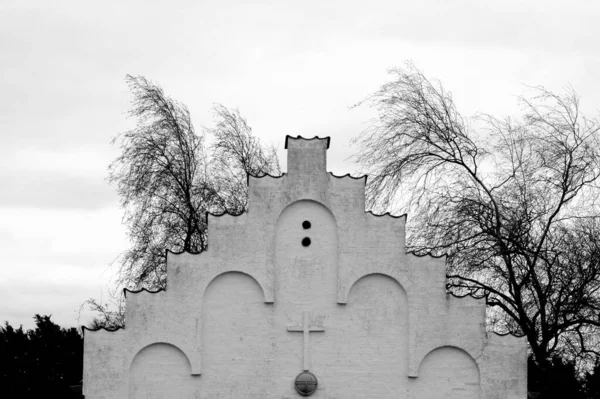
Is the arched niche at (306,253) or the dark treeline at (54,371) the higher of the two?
the arched niche at (306,253)

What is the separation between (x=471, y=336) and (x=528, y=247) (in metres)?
6.06

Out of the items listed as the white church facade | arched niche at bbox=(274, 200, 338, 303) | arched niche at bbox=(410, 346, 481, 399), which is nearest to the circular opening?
the white church facade

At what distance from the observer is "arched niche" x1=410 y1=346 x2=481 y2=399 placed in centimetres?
2375

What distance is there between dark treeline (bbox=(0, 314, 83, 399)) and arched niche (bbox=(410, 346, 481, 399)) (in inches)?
343

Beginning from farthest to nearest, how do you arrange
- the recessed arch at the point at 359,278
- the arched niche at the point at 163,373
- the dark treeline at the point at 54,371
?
the dark treeline at the point at 54,371
the recessed arch at the point at 359,278
the arched niche at the point at 163,373

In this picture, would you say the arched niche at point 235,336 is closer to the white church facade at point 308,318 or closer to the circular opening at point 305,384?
the white church facade at point 308,318

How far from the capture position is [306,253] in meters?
24.2

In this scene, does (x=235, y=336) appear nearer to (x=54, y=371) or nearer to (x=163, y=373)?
(x=163, y=373)

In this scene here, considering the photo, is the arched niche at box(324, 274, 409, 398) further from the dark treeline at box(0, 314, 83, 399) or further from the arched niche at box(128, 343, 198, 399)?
the dark treeline at box(0, 314, 83, 399)

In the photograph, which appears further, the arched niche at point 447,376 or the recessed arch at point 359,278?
the recessed arch at point 359,278

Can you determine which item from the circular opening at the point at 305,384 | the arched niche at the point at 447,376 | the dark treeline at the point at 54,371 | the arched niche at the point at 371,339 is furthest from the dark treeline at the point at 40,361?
the arched niche at the point at 447,376

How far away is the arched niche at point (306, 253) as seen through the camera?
78.8 feet

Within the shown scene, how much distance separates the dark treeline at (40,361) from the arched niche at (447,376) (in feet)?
28.6

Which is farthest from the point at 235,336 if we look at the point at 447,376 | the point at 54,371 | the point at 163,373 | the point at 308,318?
the point at 54,371
